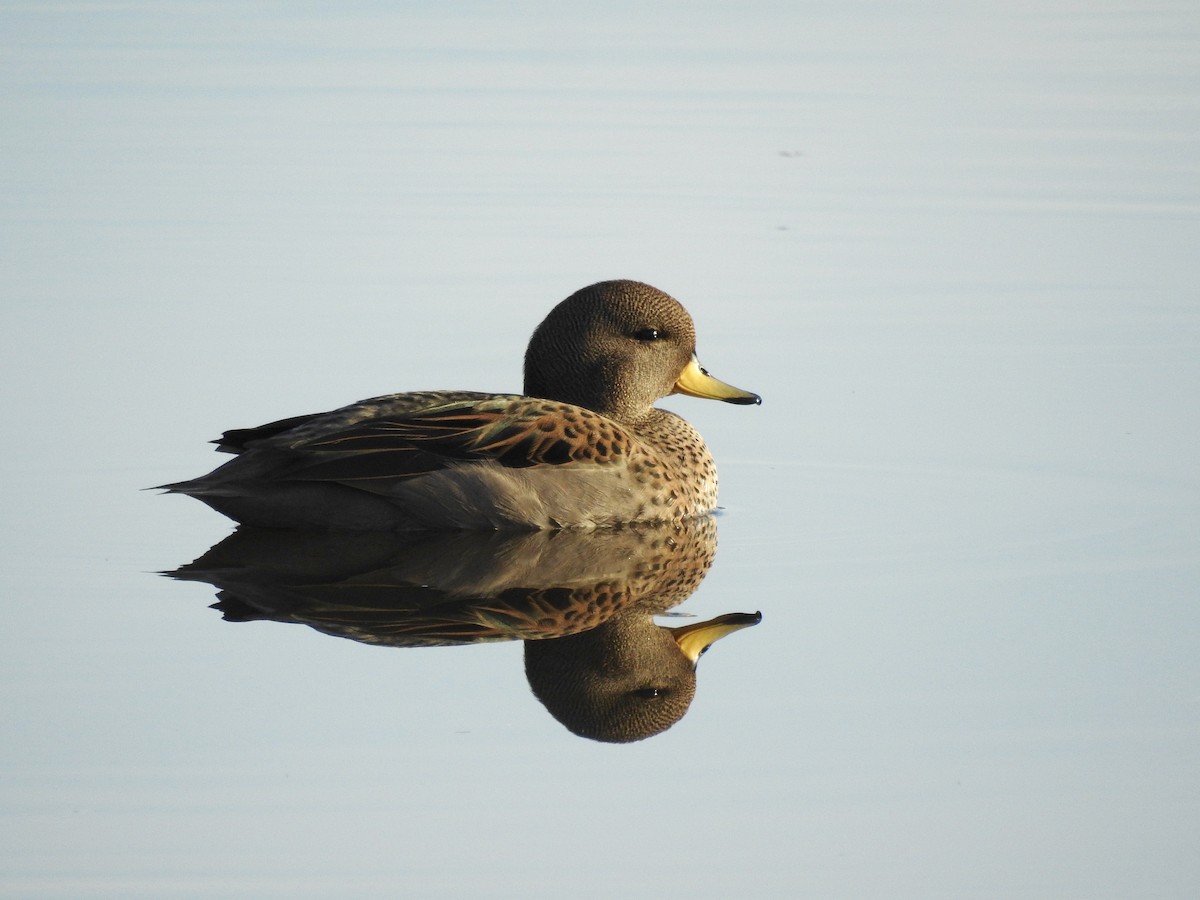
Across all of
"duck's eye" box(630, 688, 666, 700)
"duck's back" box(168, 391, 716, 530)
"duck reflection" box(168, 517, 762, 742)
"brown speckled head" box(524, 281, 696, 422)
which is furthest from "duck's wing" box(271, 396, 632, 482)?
"duck's eye" box(630, 688, 666, 700)

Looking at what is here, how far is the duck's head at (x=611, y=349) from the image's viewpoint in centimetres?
1005

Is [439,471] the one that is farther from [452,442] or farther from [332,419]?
[332,419]

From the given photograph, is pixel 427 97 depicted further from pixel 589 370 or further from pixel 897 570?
pixel 897 570

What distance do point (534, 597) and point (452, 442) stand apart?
134 centimetres

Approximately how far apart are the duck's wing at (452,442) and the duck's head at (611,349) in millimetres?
628

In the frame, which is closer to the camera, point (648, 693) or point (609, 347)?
point (648, 693)

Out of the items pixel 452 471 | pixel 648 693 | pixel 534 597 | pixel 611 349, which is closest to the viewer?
pixel 648 693

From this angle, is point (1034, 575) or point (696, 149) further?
point (696, 149)

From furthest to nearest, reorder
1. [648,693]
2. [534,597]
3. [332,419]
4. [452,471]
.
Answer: [332,419], [452,471], [534,597], [648,693]

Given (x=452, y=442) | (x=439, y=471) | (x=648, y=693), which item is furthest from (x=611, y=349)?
(x=648, y=693)

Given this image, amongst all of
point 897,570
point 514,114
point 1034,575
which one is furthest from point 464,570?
point 514,114

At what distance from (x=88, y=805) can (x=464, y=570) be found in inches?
106

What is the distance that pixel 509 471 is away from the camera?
919 centimetres

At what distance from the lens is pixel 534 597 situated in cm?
805
